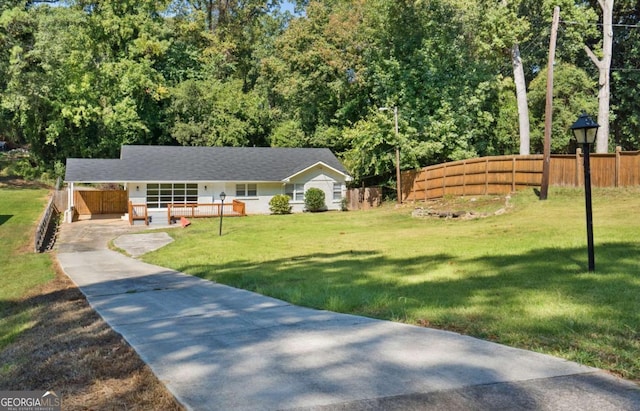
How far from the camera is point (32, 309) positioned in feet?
33.1

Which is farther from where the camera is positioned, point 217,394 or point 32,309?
point 32,309

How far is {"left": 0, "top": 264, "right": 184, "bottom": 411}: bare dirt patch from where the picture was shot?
4.24 meters

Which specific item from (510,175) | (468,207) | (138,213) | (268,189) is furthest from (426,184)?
(138,213)

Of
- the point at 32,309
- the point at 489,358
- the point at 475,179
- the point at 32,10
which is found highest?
the point at 32,10

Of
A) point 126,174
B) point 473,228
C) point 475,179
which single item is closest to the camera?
point 473,228

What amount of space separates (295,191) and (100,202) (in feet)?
46.3

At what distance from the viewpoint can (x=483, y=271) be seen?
34.1 feet

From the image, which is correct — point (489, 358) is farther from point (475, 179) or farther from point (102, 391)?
point (475, 179)

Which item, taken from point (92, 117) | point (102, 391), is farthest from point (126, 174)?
point (102, 391)

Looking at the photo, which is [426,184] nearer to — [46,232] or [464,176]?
[464,176]

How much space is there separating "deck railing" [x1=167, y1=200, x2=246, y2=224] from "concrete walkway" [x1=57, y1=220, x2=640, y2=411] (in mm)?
26006

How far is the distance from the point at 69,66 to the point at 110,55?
13.6 ft

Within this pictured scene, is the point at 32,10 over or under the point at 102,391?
over

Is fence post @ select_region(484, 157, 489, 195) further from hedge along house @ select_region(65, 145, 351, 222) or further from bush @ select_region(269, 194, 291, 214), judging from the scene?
bush @ select_region(269, 194, 291, 214)
